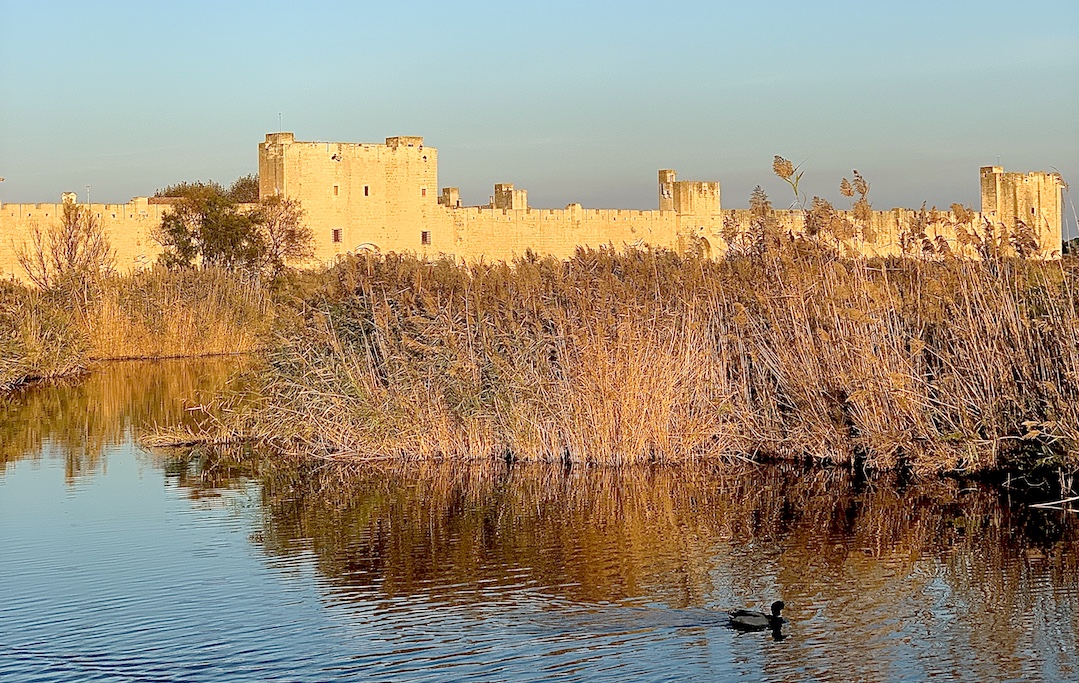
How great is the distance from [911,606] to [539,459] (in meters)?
3.97

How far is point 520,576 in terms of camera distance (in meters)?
6.66

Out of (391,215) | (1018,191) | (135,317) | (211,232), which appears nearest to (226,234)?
(211,232)

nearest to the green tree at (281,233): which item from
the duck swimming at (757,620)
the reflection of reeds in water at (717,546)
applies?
the reflection of reeds in water at (717,546)

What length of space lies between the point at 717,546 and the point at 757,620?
60.7 inches

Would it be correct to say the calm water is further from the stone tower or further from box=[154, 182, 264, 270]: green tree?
the stone tower

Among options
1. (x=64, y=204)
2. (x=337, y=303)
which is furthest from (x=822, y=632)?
(x=64, y=204)

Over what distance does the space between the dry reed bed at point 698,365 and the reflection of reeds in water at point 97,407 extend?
1.95 m

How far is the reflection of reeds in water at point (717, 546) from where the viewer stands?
5.91 m

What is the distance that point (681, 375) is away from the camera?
31.1 ft

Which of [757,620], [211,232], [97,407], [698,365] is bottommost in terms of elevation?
[757,620]

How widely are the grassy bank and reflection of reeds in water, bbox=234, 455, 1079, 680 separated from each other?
926 centimetres

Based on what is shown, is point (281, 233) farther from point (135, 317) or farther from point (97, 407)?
point (97, 407)

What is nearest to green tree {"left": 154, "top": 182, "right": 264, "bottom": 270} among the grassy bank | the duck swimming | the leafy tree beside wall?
the leafy tree beside wall

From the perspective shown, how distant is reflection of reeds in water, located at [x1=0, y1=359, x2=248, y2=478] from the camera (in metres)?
11.6
